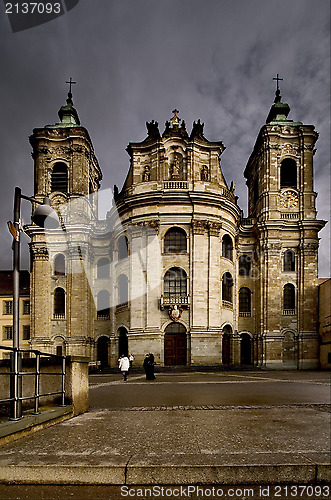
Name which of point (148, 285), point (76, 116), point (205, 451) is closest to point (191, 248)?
point (148, 285)

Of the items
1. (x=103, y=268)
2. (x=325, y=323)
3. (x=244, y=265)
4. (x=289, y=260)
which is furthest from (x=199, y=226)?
A: (x=325, y=323)

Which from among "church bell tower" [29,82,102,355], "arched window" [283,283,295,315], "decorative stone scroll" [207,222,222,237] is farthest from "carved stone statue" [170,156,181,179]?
"arched window" [283,283,295,315]

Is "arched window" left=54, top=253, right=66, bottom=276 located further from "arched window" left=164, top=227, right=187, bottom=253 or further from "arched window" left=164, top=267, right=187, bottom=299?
"arched window" left=164, top=267, right=187, bottom=299

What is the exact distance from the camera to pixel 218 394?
583 inches

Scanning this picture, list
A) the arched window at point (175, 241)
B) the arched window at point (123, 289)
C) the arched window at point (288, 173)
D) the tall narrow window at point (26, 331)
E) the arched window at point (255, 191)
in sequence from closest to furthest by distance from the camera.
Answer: the arched window at point (175, 241) < the arched window at point (123, 289) < the arched window at point (288, 173) < the arched window at point (255, 191) < the tall narrow window at point (26, 331)

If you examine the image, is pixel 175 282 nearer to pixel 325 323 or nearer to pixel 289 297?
pixel 289 297

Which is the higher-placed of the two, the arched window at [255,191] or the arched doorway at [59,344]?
the arched window at [255,191]

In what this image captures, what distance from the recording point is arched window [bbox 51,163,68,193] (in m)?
44.3

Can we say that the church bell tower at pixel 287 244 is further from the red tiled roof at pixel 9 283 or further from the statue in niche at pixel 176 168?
the red tiled roof at pixel 9 283

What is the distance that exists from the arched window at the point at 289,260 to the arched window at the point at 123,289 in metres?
15.7

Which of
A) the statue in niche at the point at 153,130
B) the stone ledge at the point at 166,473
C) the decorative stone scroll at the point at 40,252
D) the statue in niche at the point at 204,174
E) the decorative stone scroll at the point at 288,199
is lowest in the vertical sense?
the stone ledge at the point at 166,473

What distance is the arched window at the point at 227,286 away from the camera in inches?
1579

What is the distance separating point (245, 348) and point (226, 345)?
3.70 meters

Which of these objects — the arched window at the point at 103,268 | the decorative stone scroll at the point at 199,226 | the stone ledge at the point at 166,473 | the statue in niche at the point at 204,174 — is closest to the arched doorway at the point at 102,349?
the arched window at the point at 103,268
